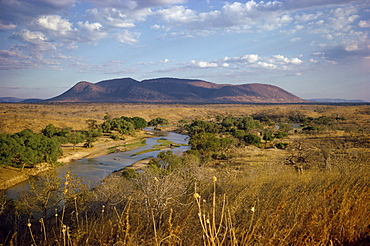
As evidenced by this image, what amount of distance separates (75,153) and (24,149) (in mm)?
11495

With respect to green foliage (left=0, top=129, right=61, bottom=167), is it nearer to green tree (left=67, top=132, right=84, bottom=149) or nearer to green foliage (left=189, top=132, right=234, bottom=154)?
green tree (left=67, top=132, right=84, bottom=149)

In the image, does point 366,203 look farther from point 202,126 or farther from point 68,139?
point 202,126

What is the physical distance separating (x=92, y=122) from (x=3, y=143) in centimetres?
3427

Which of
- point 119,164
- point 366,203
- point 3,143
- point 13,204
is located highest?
point 366,203

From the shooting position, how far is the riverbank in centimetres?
2655

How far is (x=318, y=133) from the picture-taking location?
5341 centimetres

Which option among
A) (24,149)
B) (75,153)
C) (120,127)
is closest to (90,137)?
(75,153)

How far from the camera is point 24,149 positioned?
2850 cm

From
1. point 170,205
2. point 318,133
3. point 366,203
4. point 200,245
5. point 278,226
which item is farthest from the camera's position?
point 318,133

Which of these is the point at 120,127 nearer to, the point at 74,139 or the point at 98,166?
the point at 74,139

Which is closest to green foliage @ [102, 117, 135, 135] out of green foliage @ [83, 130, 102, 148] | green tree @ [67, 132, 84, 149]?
green foliage @ [83, 130, 102, 148]

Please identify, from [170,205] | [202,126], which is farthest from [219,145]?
[170,205]

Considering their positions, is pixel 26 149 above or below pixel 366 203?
below

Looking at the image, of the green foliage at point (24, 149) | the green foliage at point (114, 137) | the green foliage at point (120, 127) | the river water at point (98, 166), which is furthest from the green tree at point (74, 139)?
the green foliage at point (120, 127)
